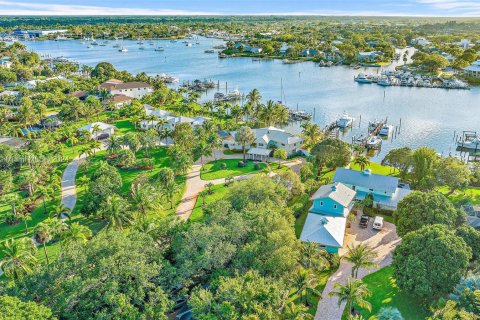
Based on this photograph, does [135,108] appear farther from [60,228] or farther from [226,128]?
[60,228]

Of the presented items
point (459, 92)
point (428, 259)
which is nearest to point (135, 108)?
point (428, 259)

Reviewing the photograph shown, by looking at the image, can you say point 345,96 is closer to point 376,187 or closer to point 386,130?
point 386,130

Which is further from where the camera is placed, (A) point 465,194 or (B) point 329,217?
(A) point 465,194

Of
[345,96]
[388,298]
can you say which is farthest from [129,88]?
[388,298]

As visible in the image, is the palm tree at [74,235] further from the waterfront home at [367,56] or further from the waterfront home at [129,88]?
the waterfront home at [367,56]

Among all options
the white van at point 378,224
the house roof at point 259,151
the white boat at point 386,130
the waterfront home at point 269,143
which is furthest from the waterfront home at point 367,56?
the white van at point 378,224
